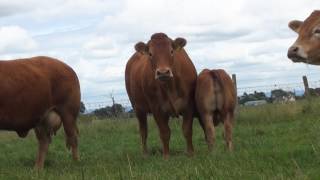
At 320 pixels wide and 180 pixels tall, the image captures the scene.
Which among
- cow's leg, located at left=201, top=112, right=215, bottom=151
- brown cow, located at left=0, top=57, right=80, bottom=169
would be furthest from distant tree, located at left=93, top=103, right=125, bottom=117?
cow's leg, located at left=201, top=112, right=215, bottom=151

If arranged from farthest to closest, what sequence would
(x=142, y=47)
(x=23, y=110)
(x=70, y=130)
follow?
(x=142, y=47) < (x=70, y=130) < (x=23, y=110)

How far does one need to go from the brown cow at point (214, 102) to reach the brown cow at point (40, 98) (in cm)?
224

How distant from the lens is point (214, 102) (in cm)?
1142

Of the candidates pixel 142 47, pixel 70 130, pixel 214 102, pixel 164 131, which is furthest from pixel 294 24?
pixel 70 130

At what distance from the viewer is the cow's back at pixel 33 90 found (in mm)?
10531

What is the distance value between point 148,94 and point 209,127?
1.35m

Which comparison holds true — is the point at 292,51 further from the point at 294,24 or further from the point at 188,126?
the point at 188,126

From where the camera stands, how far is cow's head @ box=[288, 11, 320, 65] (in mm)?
8562

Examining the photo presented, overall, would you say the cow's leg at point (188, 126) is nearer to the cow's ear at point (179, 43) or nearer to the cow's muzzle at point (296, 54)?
the cow's ear at point (179, 43)

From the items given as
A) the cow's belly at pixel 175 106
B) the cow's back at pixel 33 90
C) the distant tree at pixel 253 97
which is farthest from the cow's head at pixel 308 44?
the distant tree at pixel 253 97

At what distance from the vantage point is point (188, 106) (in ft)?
38.3

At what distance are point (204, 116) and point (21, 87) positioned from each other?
315 centimetres

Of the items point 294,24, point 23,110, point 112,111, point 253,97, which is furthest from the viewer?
point 253,97

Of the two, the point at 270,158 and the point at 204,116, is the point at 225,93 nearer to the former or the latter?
the point at 204,116
